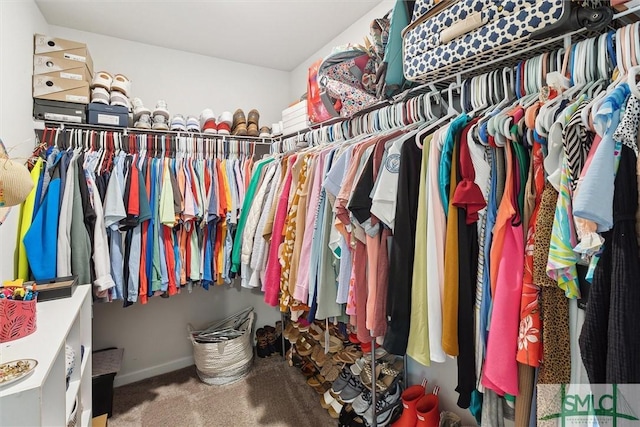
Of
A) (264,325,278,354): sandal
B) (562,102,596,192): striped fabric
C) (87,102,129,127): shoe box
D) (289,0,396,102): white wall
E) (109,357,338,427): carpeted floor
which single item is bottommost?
(109,357,338,427): carpeted floor

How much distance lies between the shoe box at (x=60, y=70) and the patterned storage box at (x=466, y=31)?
75.1 inches

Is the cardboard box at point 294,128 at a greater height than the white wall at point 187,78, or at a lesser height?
lesser

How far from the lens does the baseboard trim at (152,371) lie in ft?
7.45

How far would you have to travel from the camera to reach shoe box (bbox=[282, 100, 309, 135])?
2.04 meters

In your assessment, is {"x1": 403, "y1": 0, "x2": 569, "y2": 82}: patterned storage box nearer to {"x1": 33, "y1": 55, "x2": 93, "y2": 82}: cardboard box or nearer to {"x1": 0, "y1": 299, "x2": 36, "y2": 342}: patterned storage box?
{"x1": 0, "y1": 299, "x2": 36, "y2": 342}: patterned storage box

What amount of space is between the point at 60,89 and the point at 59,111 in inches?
5.0

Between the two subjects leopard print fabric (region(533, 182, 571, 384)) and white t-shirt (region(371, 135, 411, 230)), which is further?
white t-shirt (region(371, 135, 411, 230))

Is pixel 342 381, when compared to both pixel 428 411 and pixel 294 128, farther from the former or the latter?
pixel 294 128

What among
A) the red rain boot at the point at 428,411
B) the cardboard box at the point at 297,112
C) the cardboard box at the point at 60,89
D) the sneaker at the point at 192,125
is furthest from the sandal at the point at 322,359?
the cardboard box at the point at 60,89

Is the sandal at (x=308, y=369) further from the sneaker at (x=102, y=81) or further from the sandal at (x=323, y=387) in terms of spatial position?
the sneaker at (x=102, y=81)

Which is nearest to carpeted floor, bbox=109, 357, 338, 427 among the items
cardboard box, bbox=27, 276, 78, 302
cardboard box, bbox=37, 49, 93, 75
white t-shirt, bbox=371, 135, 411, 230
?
cardboard box, bbox=27, 276, 78, 302

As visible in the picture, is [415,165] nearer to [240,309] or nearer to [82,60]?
[82,60]

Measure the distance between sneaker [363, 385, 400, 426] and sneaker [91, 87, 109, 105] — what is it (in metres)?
2.36

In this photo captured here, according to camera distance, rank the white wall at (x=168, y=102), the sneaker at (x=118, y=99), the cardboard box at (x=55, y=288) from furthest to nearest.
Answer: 1. the white wall at (x=168, y=102)
2. the sneaker at (x=118, y=99)
3. the cardboard box at (x=55, y=288)
